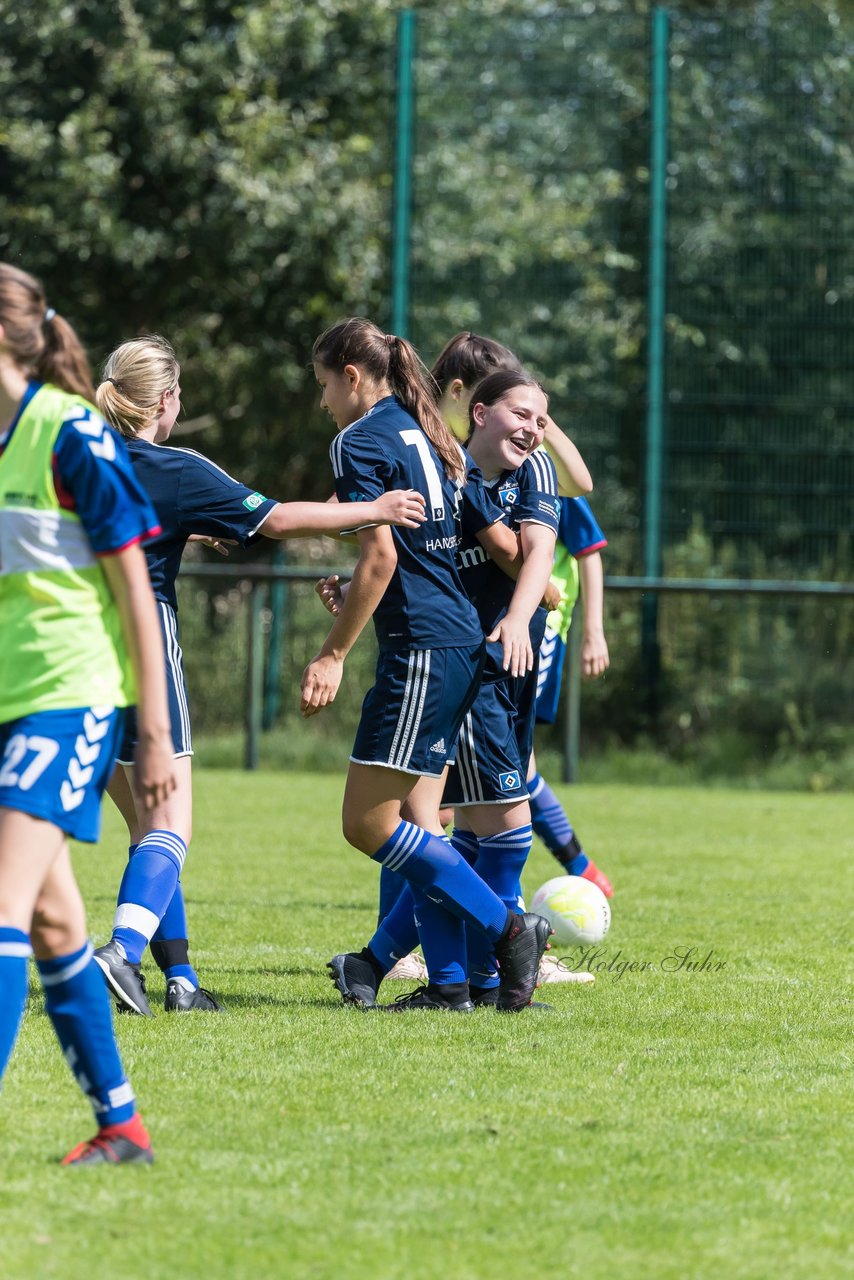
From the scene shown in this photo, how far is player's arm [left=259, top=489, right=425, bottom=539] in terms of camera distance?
4277 millimetres

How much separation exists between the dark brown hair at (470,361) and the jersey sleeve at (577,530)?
1249 millimetres

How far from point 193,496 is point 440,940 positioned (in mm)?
1494

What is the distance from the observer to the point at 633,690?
14953mm

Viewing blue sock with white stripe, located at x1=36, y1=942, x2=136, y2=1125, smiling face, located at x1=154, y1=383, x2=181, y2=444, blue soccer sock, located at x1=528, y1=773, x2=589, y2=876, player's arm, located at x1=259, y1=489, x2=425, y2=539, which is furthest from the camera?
blue soccer sock, located at x1=528, y1=773, x2=589, y2=876

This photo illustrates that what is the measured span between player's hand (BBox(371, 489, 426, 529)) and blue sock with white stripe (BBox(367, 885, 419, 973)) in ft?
4.60

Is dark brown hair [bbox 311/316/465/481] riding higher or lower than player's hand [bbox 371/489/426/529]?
higher

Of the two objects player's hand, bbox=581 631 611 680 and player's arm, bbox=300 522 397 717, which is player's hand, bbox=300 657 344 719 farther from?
player's hand, bbox=581 631 611 680

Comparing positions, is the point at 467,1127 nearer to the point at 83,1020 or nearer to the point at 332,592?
the point at 83,1020

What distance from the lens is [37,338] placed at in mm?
3256

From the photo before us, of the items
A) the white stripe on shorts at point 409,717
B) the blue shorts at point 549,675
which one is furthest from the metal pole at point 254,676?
the white stripe on shorts at point 409,717

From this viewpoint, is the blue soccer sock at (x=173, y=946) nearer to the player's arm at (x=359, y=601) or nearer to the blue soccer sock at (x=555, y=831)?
the player's arm at (x=359, y=601)

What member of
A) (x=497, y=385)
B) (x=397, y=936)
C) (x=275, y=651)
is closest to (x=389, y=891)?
(x=397, y=936)

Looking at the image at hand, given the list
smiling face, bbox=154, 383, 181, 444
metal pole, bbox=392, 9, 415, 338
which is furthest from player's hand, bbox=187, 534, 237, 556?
metal pole, bbox=392, 9, 415, 338

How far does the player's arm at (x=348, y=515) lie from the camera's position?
14.0 feet
